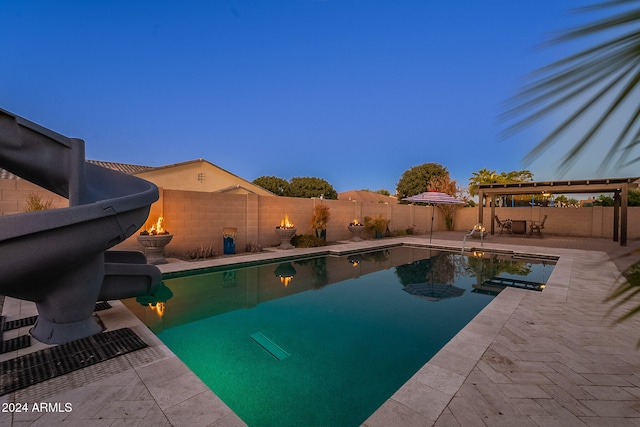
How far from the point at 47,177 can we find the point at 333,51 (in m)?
12.6

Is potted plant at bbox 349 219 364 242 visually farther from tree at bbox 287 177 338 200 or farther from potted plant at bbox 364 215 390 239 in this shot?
tree at bbox 287 177 338 200

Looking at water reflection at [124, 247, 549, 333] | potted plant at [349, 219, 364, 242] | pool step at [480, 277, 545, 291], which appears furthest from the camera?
potted plant at [349, 219, 364, 242]

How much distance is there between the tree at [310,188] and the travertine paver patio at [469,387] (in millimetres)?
33478

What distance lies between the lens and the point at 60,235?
2811mm

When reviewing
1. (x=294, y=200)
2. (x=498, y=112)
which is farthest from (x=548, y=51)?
(x=294, y=200)

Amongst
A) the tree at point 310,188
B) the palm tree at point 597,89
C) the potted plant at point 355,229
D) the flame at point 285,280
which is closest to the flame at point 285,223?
the potted plant at point 355,229

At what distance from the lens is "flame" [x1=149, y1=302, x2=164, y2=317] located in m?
4.78

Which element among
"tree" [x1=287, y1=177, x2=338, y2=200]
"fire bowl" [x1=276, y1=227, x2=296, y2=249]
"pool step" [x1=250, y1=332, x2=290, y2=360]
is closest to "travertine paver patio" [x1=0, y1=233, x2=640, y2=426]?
"pool step" [x1=250, y1=332, x2=290, y2=360]

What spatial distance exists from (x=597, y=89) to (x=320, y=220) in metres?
11.4

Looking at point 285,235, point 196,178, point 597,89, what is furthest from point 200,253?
point 196,178

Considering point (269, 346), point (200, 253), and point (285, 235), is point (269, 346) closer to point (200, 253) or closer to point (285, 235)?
point (200, 253)

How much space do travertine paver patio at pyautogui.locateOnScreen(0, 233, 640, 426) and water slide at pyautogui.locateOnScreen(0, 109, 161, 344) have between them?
50 centimetres

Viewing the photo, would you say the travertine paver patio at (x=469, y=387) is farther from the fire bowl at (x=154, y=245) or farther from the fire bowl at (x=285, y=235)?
the fire bowl at (x=285, y=235)

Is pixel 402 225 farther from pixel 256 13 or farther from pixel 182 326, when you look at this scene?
pixel 182 326
